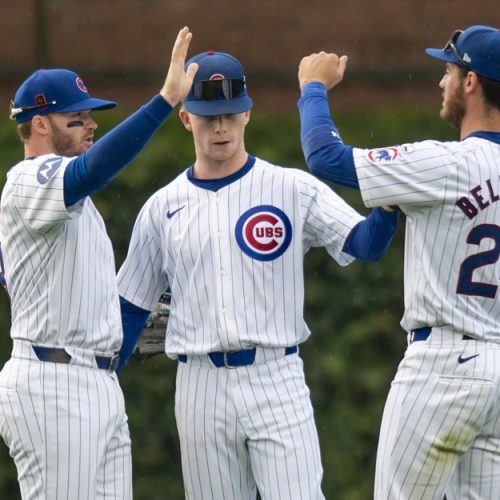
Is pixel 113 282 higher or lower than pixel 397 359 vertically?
higher

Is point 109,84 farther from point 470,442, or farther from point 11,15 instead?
point 470,442

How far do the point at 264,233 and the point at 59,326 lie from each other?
969mm

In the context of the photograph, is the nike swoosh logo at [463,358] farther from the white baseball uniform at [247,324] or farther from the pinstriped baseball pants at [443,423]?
the white baseball uniform at [247,324]

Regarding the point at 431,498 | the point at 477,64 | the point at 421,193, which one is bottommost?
the point at 431,498

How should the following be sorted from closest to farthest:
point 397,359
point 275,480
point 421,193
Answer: point 421,193
point 275,480
point 397,359

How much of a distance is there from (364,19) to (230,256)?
5830 mm

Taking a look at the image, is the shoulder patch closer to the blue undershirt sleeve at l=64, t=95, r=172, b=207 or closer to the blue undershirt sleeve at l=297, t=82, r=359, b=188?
the blue undershirt sleeve at l=64, t=95, r=172, b=207

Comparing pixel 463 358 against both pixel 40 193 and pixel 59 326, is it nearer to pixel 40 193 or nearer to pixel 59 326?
pixel 59 326

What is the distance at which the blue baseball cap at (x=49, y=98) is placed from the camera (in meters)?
6.02

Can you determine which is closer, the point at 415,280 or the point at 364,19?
the point at 415,280

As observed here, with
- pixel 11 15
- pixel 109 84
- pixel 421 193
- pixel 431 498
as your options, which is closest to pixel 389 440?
pixel 431 498

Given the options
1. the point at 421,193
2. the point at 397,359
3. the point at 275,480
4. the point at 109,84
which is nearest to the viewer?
the point at 421,193

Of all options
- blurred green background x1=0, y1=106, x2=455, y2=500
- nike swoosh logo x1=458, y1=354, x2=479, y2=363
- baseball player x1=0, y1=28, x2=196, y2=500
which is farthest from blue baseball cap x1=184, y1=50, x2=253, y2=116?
blurred green background x1=0, y1=106, x2=455, y2=500

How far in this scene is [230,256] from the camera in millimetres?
6078
